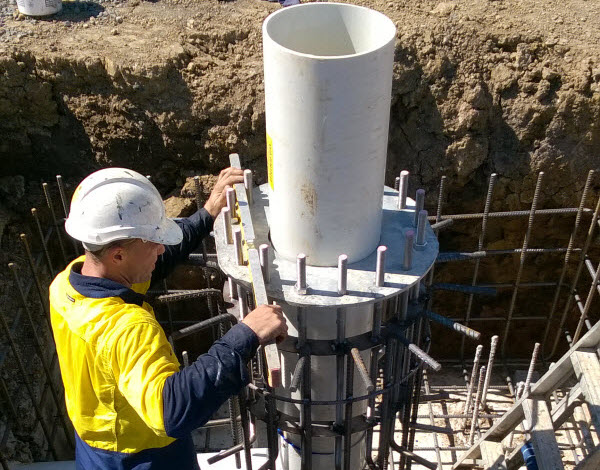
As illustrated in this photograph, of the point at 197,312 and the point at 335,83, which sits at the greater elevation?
the point at 335,83

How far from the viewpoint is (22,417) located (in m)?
5.79

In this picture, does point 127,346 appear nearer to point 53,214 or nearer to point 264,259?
point 264,259

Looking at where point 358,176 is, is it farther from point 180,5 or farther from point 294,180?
point 180,5

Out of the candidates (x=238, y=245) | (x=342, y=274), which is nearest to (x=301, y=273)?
(x=342, y=274)

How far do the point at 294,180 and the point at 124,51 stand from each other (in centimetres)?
437

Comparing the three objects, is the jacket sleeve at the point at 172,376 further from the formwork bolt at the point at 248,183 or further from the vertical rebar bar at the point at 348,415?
the formwork bolt at the point at 248,183

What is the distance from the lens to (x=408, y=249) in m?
3.15

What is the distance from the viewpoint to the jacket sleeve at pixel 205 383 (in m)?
2.64

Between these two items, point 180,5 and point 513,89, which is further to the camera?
point 180,5

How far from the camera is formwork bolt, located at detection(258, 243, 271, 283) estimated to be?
3049 mm

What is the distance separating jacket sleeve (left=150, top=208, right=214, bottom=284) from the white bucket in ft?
15.2

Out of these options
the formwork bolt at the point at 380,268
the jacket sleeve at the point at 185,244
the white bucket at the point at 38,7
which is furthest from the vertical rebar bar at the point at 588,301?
the white bucket at the point at 38,7

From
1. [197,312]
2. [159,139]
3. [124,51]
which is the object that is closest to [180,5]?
[124,51]

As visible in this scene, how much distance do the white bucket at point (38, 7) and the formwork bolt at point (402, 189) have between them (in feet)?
17.5
